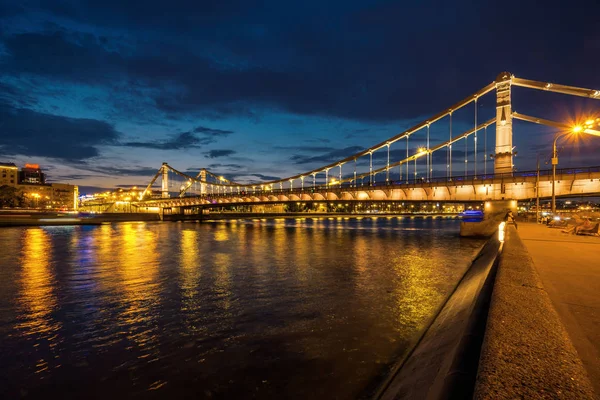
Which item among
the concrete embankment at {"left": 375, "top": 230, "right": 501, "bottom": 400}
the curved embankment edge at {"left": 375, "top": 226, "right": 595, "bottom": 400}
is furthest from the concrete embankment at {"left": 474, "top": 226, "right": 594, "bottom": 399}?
the concrete embankment at {"left": 375, "top": 230, "right": 501, "bottom": 400}

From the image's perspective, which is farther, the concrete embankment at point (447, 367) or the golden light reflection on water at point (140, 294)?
the golden light reflection on water at point (140, 294)

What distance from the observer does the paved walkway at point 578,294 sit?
13.6 ft

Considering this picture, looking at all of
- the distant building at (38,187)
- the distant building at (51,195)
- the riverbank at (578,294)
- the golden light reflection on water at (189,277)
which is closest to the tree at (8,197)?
the distant building at (51,195)

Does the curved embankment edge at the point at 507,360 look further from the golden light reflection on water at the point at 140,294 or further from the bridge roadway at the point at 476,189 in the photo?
the bridge roadway at the point at 476,189

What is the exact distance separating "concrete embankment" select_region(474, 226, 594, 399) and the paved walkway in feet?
1.58

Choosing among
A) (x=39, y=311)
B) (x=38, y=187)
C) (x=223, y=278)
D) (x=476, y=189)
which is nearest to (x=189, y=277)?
(x=223, y=278)

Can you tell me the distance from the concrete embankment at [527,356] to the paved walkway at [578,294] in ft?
1.58

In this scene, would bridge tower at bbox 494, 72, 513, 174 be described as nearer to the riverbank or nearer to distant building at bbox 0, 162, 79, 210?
the riverbank

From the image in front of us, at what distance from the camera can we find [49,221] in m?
69.9

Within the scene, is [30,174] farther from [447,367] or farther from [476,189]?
[447,367]

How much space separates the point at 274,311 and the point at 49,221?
7808 cm

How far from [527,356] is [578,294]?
4886mm

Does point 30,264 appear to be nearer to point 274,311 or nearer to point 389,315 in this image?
point 274,311

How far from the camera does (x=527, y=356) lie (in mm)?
3035
